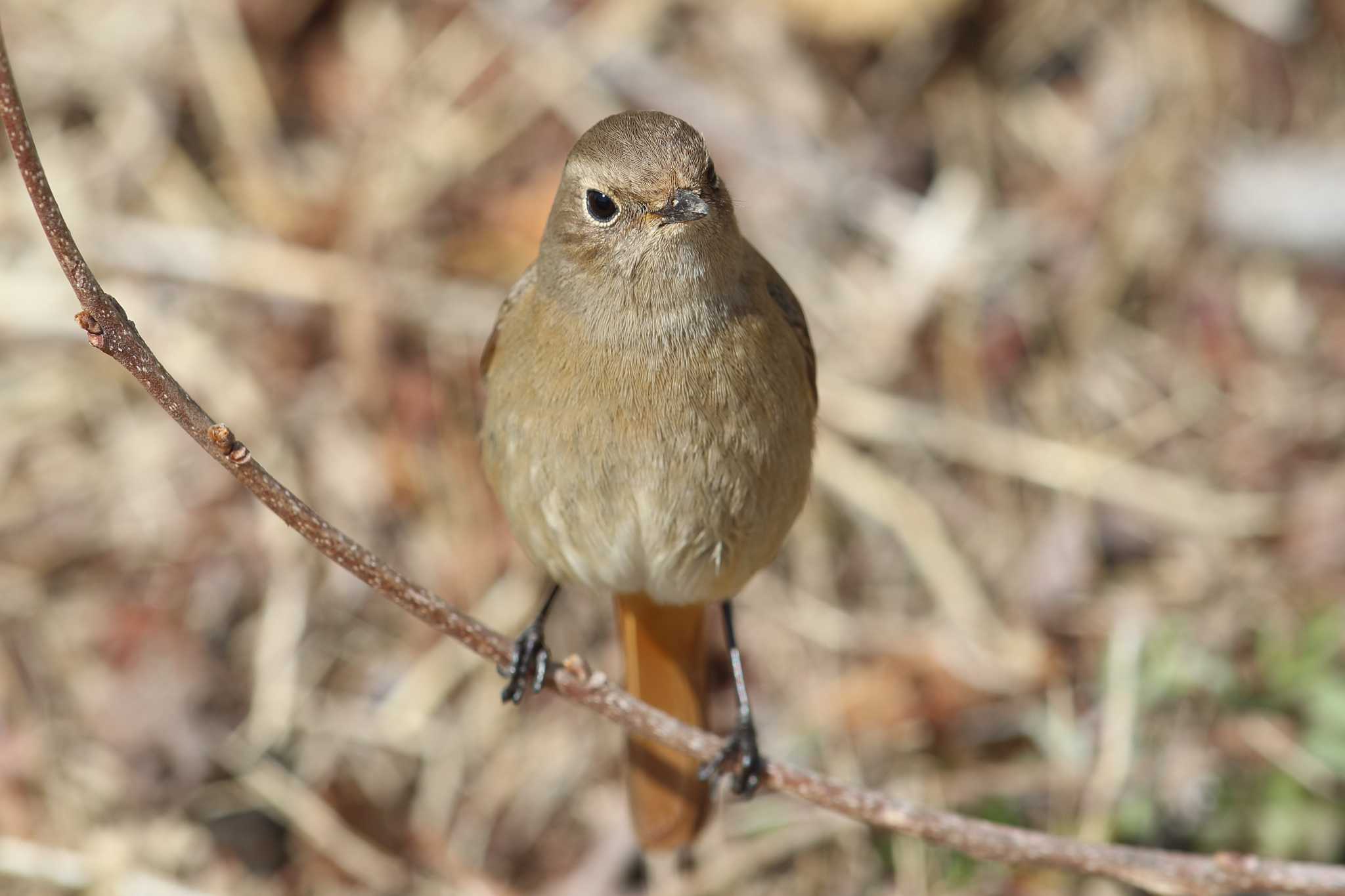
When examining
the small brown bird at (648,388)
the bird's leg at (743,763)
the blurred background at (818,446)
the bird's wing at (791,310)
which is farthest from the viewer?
the blurred background at (818,446)

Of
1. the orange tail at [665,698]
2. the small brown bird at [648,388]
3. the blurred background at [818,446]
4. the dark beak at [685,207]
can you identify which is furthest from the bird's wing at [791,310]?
the blurred background at [818,446]

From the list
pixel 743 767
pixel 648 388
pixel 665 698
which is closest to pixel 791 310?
pixel 648 388

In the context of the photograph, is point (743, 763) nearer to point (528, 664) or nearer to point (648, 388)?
point (528, 664)

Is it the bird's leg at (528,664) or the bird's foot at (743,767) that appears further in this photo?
the bird's foot at (743,767)

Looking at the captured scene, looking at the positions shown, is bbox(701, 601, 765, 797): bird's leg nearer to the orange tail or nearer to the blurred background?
the orange tail

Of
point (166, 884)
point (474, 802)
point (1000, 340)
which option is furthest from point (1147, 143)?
point (166, 884)

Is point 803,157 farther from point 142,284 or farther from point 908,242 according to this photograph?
point 142,284

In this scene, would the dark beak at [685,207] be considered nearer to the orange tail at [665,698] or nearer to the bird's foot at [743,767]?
the orange tail at [665,698]
